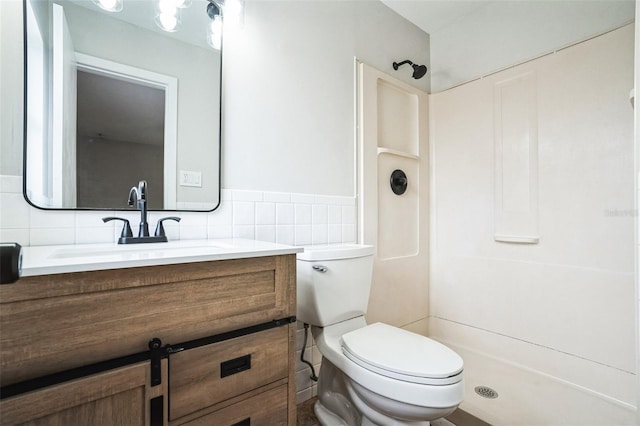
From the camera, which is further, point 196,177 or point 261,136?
point 261,136

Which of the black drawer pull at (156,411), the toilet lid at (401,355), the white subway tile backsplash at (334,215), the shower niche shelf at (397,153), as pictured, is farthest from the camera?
the shower niche shelf at (397,153)

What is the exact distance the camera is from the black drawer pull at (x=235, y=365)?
2.69 feet

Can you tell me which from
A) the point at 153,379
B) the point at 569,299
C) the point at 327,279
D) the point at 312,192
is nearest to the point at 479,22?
the point at 312,192

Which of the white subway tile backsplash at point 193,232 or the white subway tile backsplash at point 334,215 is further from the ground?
the white subway tile backsplash at point 334,215

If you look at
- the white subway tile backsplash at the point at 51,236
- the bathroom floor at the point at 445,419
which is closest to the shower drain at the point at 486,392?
the bathroom floor at the point at 445,419

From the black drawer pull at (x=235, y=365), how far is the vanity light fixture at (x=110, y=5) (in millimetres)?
1306

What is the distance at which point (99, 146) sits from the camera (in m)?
1.09

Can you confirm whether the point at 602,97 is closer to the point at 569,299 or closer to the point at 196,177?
the point at 569,299

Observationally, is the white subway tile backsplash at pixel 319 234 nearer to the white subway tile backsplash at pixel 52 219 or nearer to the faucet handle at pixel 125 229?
the faucet handle at pixel 125 229

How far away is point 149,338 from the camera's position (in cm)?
71

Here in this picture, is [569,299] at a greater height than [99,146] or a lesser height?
lesser

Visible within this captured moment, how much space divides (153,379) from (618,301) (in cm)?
207

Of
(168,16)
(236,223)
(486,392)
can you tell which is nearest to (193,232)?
(236,223)

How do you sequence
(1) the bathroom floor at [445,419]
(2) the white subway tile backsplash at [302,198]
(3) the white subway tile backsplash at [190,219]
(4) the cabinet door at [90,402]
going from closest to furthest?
(4) the cabinet door at [90,402], (3) the white subway tile backsplash at [190,219], (1) the bathroom floor at [445,419], (2) the white subway tile backsplash at [302,198]
